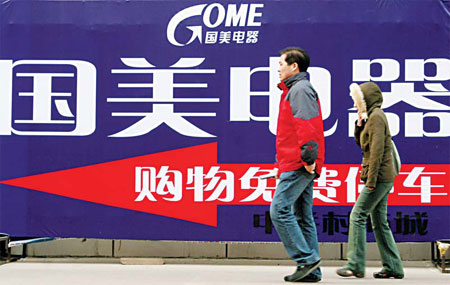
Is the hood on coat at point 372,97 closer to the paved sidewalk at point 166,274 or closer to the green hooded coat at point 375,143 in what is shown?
the green hooded coat at point 375,143

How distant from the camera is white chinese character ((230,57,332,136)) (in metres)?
6.30

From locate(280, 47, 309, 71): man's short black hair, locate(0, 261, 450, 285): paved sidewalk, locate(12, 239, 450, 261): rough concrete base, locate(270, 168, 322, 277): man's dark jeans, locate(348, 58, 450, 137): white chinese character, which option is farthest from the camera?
locate(12, 239, 450, 261): rough concrete base

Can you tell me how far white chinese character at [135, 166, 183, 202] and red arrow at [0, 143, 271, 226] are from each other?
0.03 m

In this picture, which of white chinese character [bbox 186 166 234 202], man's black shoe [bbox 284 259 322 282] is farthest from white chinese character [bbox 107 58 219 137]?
man's black shoe [bbox 284 259 322 282]

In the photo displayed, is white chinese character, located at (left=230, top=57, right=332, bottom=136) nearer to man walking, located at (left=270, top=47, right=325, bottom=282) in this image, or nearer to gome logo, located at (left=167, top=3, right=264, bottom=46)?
gome logo, located at (left=167, top=3, right=264, bottom=46)

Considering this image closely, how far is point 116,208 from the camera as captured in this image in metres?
6.39

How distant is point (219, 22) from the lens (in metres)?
6.36

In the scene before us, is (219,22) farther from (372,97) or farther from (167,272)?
(167,272)

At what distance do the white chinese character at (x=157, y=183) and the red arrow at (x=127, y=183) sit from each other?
3 cm

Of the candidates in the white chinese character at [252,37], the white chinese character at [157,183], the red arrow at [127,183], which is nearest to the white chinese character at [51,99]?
the red arrow at [127,183]

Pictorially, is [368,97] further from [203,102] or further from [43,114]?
[43,114]

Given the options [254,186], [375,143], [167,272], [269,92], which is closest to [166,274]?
[167,272]

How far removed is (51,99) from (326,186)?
271 cm

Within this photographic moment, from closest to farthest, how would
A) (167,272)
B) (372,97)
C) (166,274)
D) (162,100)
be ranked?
(372,97), (166,274), (167,272), (162,100)
